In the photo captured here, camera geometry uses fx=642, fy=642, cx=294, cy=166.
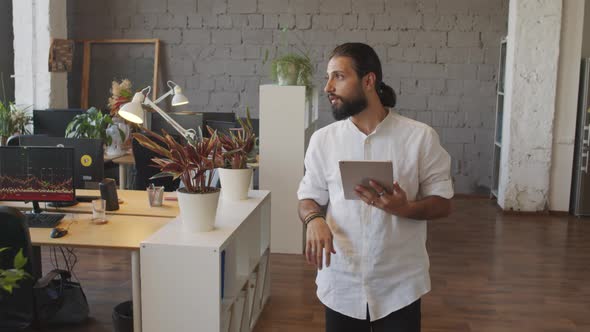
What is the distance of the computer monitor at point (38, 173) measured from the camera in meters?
3.38

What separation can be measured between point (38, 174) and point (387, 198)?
2187 millimetres

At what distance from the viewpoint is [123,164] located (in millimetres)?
5656

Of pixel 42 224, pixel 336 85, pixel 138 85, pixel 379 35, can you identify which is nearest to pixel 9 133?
pixel 138 85

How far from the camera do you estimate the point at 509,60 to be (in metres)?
6.71

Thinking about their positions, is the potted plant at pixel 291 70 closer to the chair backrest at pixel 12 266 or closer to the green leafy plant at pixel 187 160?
the green leafy plant at pixel 187 160

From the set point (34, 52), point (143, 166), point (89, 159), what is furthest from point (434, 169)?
point (34, 52)

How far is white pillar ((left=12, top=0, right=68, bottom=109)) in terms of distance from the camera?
272 inches

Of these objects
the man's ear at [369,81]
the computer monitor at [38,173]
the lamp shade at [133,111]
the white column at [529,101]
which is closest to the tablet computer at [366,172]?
the man's ear at [369,81]

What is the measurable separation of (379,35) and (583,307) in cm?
421

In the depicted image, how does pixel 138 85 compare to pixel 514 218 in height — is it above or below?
above

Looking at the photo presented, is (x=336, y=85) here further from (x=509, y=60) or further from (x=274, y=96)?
(x=509, y=60)

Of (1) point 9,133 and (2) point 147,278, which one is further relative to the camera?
(1) point 9,133

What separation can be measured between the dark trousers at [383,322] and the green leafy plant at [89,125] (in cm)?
387

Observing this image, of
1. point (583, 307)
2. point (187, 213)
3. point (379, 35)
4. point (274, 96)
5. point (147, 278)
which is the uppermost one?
point (379, 35)
